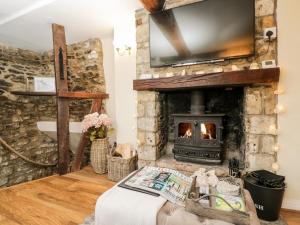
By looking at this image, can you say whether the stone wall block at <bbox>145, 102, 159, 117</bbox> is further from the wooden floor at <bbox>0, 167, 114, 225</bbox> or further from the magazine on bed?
the wooden floor at <bbox>0, 167, 114, 225</bbox>

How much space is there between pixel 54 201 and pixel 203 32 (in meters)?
2.46

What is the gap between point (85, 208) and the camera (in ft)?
6.27

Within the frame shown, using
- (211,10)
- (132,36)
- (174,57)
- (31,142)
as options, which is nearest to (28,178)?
(31,142)

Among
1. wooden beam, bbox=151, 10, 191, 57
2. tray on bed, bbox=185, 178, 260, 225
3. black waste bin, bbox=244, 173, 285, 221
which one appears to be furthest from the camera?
wooden beam, bbox=151, 10, 191, 57

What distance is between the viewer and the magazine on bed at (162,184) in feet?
4.35

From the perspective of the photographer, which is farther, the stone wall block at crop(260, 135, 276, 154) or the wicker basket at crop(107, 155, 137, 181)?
the wicker basket at crop(107, 155, 137, 181)

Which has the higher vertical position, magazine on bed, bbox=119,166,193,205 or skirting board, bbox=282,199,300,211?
magazine on bed, bbox=119,166,193,205

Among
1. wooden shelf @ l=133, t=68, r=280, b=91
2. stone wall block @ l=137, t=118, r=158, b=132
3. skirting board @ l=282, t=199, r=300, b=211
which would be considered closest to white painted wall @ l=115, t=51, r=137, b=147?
stone wall block @ l=137, t=118, r=158, b=132

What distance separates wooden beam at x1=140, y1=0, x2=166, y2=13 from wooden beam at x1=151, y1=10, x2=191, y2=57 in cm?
7

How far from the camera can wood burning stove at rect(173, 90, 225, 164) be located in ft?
7.48

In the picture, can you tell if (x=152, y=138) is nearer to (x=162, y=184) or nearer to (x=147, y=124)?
(x=147, y=124)

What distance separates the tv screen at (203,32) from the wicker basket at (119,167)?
1.34 m

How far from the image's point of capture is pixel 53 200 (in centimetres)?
207

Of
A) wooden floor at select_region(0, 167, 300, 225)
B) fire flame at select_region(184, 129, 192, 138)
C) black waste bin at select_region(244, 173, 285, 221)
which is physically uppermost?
fire flame at select_region(184, 129, 192, 138)
